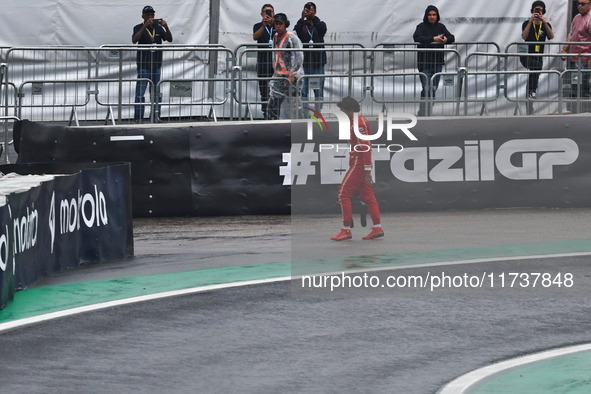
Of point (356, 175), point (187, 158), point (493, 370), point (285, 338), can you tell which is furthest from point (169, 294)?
point (187, 158)

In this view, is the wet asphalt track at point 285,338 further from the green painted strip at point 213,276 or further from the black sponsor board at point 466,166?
the black sponsor board at point 466,166

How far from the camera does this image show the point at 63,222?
10477 mm

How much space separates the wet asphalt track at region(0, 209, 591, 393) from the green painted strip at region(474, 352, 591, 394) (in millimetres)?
325

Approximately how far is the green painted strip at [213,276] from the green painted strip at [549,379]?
13.0 feet

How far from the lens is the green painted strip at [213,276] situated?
29.3 ft

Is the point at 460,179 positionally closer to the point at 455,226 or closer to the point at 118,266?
the point at 455,226

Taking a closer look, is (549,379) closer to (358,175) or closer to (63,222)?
(63,222)

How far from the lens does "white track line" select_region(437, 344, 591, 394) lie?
613cm

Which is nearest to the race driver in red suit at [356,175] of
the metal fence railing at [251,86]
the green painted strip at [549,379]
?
the metal fence railing at [251,86]

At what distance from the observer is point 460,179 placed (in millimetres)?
15555

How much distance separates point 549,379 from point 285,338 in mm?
2190

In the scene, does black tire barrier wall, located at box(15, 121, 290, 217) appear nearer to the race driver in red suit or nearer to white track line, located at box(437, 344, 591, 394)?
the race driver in red suit

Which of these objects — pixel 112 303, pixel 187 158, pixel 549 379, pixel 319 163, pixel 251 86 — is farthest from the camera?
pixel 251 86

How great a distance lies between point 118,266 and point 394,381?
5.54 metres
